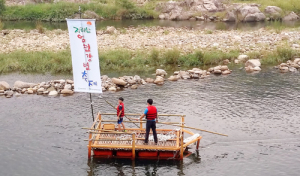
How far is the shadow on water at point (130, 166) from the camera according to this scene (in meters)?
16.8

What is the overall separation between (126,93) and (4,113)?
827 cm

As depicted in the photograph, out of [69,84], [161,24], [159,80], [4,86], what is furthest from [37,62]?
[161,24]

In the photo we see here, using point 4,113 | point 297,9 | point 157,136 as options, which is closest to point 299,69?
point 157,136

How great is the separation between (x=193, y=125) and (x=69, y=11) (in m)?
50.1

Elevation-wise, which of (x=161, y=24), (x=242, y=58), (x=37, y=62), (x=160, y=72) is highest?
(x=161, y=24)

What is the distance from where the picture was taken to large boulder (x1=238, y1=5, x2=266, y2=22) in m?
61.2

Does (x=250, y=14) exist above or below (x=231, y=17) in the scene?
above

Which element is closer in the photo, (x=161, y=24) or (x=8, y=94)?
(x=8, y=94)

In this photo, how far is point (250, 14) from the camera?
202ft

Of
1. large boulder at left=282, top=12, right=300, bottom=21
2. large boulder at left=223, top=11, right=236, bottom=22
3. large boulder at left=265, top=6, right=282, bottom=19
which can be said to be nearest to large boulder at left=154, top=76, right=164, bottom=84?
large boulder at left=223, top=11, right=236, bottom=22

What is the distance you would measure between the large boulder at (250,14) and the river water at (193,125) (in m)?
32.3

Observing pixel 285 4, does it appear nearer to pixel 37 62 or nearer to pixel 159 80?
pixel 159 80

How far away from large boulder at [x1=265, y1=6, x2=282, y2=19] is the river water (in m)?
33.5

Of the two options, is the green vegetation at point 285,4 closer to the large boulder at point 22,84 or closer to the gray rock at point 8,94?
the large boulder at point 22,84
